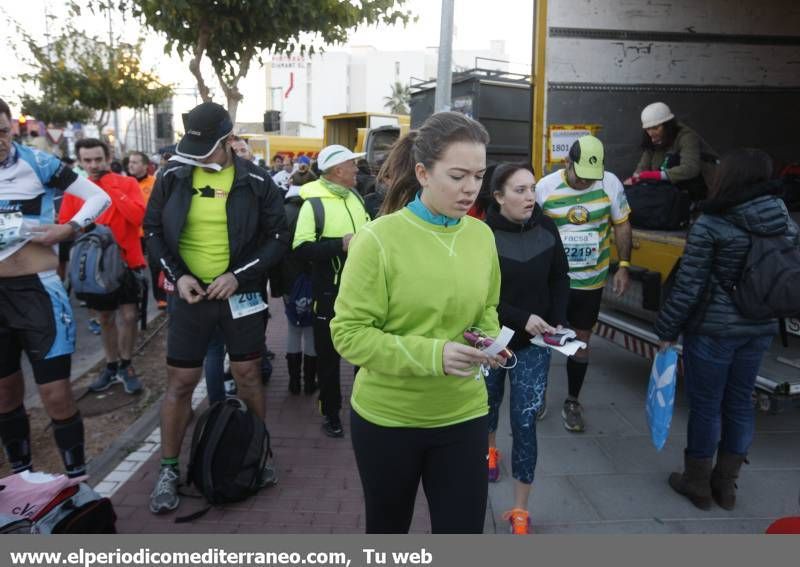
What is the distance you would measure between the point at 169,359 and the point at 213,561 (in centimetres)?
135

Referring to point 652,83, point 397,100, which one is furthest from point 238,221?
point 397,100

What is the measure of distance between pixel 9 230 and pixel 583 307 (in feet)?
11.1

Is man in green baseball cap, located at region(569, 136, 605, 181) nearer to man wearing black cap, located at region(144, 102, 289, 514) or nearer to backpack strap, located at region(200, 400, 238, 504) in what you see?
man wearing black cap, located at region(144, 102, 289, 514)

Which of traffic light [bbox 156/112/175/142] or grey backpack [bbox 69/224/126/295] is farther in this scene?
traffic light [bbox 156/112/175/142]

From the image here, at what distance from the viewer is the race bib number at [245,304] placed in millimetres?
3363

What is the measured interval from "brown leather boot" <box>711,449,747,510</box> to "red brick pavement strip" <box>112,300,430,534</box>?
64.0 inches

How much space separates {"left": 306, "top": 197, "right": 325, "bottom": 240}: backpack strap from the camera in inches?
159

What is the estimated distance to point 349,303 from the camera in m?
1.96

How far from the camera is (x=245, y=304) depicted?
3.41m

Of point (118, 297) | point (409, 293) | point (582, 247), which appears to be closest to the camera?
point (409, 293)

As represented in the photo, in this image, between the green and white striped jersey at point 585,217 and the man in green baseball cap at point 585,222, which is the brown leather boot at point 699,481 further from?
the green and white striped jersey at point 585,217

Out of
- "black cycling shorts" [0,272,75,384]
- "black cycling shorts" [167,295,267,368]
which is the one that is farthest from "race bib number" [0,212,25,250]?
"black cycling shorts" [167,295,267,368]

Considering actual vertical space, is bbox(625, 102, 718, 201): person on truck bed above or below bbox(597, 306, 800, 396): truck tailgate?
above

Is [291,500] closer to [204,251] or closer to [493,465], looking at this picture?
[493,465]
